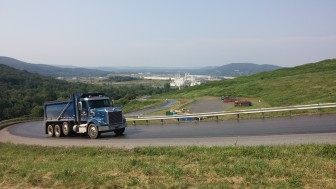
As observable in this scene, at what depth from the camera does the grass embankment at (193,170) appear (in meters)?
9.69

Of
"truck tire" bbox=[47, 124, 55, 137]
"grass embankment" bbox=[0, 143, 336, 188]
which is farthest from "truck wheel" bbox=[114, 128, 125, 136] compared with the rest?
"grass embankment" bbox=[0, 143, 336, 188]

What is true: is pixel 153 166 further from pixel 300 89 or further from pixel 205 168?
pixel 300 89

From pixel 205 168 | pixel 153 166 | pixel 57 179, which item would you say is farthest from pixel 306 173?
pixel 57 179

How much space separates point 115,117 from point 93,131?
5.77 ft

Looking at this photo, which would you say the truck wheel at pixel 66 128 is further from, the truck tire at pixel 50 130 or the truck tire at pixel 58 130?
the truck tire at pixel 50 130

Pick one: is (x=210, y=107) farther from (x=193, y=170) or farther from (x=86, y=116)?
(x=193, y=170)

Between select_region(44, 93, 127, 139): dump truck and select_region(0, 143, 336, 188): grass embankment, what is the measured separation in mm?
8869

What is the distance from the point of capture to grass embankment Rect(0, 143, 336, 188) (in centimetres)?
969

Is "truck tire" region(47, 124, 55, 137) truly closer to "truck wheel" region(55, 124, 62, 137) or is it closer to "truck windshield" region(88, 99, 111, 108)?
"truck wheel" region(55, 124, 62, 137)

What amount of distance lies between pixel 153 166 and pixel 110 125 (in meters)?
12.7

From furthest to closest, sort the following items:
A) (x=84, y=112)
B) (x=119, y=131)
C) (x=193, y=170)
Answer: (x=119, y=131), (x=84, y=112), (x=193, y=170)

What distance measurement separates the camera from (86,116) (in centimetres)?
2564

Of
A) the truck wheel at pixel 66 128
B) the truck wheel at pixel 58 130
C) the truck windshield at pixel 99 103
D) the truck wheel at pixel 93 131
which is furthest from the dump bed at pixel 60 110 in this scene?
the truck wheel at pixel 93 131

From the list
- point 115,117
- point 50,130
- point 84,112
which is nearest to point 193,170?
point 115,117
